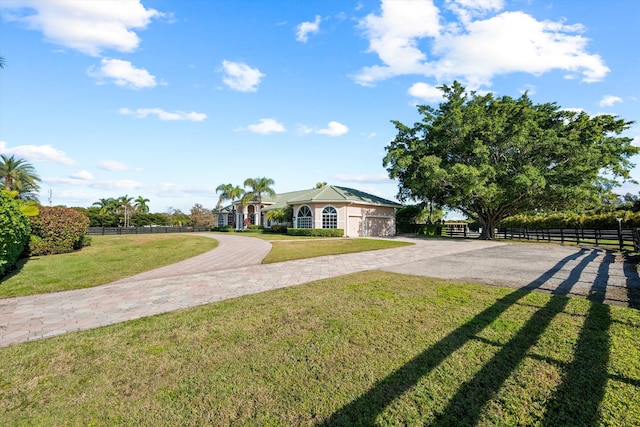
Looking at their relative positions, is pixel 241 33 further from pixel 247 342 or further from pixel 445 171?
pixel 445 171

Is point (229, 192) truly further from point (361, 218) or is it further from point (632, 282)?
point (632, 282)

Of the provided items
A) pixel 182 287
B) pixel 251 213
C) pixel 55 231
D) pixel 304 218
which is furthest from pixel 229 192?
pixel 182 287

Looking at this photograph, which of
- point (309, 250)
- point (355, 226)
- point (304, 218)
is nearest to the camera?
point (309, 250)

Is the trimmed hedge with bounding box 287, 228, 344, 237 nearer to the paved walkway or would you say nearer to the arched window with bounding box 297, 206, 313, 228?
the arched window with bounding box 297, 206, 313, 228

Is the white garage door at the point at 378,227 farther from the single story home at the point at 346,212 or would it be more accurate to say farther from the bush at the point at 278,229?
the bush at the point at 278,229

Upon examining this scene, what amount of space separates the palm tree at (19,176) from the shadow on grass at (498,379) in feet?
120

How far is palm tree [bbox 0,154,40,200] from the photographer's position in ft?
91.2

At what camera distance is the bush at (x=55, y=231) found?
41.8ft

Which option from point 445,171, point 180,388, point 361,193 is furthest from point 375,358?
point 361,193

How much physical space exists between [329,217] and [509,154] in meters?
15.2

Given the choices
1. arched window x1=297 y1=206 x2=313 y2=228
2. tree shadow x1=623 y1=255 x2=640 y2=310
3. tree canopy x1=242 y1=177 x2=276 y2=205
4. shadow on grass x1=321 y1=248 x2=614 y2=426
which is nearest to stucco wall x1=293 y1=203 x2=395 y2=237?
arched window x1=297 y1=206 x2=313 y2=228

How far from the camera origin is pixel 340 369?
309 centimetres

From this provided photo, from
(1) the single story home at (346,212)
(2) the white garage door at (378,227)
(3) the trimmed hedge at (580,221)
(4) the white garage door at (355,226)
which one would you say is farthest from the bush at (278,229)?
(3) the trimmed hedge at (580,221)

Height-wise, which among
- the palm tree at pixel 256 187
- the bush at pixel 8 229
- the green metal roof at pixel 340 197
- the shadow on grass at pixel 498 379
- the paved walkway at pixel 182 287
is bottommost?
the paved walkway at pixel 182 287
